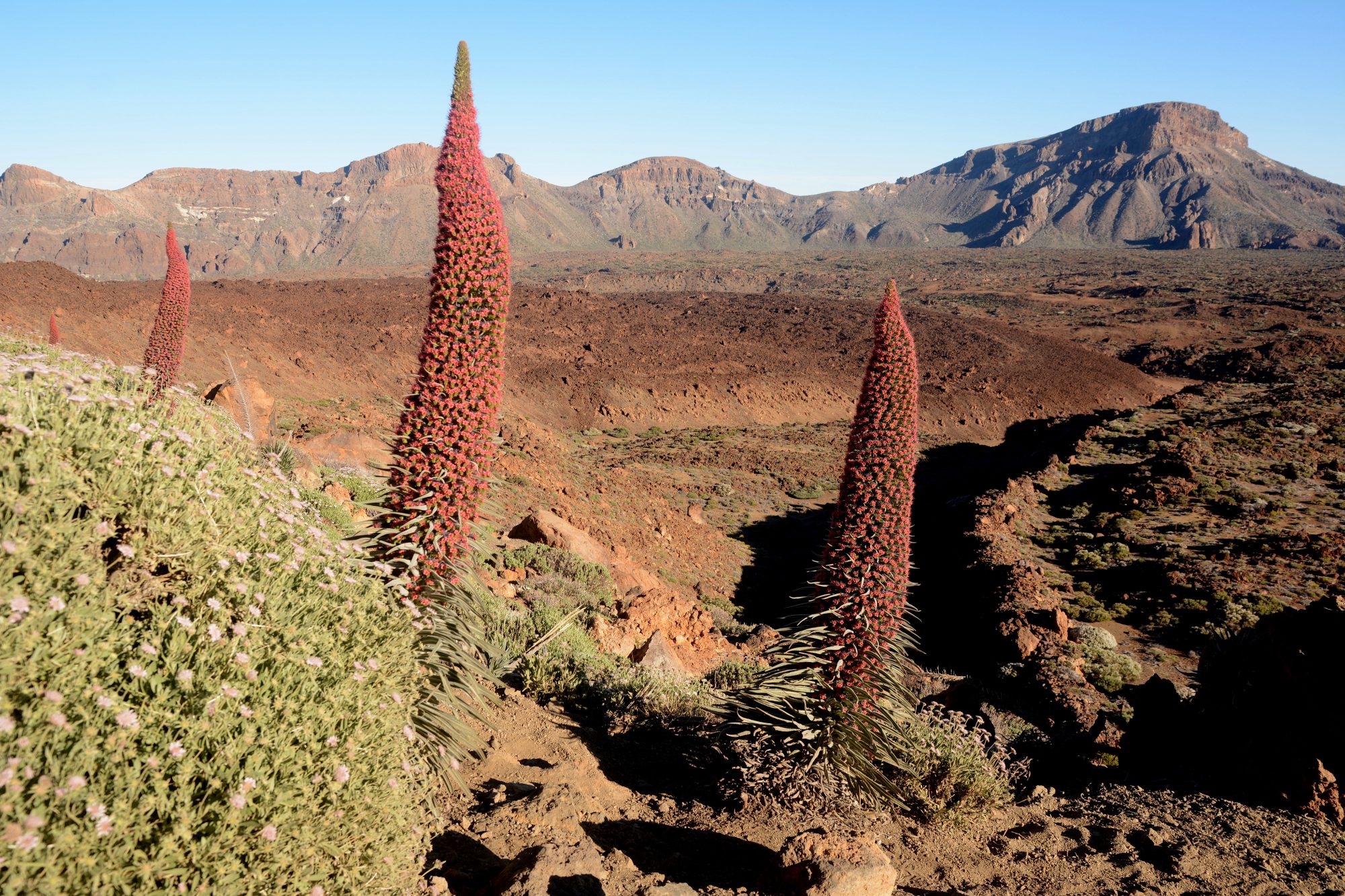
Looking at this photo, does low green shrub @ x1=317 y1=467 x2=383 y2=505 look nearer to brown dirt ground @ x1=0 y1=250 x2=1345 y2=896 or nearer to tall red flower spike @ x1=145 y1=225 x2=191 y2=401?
tall red flower spike @ x1=145 y1=225 x2=191 y2=401

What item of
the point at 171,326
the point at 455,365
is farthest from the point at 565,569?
the point at 455,365

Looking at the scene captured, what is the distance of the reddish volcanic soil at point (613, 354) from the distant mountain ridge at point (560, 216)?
69380 millimetres

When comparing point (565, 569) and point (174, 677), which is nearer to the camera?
point (174, 677)

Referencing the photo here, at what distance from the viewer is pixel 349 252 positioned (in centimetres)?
14488

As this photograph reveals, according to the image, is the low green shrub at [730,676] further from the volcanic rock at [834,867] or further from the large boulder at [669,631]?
the volcanic rock at [834,867]

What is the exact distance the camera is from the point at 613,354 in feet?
135

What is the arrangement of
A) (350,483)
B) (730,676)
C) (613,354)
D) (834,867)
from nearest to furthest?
(834,867) → (730,676) → (350,483) → (613,354)

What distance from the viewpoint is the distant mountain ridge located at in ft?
433

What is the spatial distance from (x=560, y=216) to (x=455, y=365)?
197 meters

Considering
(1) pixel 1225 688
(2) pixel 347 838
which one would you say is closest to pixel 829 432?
(1) pixel 1225 688

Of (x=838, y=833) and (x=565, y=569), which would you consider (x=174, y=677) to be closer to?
(x=838, y=833)

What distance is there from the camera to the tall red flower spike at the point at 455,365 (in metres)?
3.80

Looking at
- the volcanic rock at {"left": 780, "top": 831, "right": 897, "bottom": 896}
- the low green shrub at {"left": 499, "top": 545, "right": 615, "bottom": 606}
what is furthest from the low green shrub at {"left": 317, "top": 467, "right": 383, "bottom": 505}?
the volcanic rock at {"left": 780, "top": 831, "right": 897, "bottom": 896}

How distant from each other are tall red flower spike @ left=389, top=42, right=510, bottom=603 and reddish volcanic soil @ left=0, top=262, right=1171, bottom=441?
1934 cm
